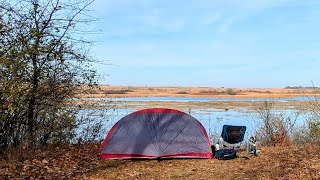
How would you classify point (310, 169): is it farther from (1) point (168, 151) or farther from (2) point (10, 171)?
(2) point (10, 171)

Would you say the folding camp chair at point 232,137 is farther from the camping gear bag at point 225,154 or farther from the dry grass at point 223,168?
the dry grass at point 223,168

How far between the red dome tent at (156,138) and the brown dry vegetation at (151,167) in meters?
0.27

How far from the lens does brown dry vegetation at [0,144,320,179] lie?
7.84 metres

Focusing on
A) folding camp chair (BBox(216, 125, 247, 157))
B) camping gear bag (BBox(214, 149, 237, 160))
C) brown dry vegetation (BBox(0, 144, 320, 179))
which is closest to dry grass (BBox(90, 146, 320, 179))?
brown dry vegetation (BBox(0, 144, 320, 179))

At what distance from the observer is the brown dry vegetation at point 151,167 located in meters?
7.84

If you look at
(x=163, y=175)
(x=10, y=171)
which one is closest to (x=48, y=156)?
(x=10, y=171)

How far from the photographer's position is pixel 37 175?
755 centimetres

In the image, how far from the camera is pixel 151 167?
909cm

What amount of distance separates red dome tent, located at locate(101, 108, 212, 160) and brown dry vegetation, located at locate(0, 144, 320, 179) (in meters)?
0.27

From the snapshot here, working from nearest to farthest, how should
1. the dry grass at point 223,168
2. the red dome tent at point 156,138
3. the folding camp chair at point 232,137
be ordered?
the dry grass at point 223,168
the red dome tent at point 156,138
the folding camp chair at point 232,137

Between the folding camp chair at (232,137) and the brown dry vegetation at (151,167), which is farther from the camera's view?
the folding camp chair at (232,137)

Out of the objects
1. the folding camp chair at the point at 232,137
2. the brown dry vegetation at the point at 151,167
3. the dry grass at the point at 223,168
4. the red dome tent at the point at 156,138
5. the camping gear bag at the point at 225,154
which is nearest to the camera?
the brown dry vegetation at the point at 151,167

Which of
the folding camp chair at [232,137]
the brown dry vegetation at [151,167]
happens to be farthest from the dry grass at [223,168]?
the folding camp chair at [232,137]

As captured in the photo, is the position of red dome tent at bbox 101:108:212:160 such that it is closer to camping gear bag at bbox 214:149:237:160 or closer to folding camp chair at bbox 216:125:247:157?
camping gear bag at bbox 214:149:237:160
